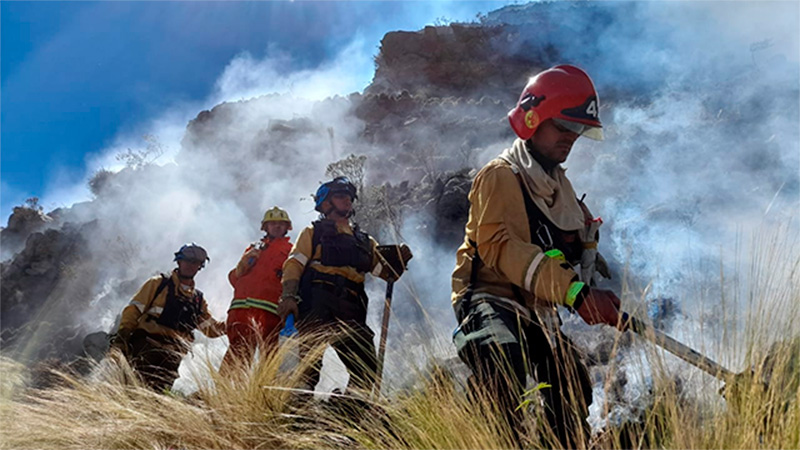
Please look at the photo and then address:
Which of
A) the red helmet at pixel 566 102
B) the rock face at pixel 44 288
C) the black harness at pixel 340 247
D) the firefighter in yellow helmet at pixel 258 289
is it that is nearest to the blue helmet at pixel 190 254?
the firefighter in yellow helmet at pixel 258 289

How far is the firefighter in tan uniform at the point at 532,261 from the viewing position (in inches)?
81.9

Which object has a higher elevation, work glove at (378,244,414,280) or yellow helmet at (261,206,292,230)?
yellow helmet at (261,206,292,230)

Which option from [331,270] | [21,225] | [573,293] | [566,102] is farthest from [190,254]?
[21,225]

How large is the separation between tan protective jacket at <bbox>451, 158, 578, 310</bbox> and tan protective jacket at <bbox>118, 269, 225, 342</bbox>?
3.46m

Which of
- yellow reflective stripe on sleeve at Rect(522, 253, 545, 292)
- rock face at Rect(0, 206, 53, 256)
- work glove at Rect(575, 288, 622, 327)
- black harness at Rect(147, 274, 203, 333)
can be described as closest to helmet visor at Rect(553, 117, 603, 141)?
yellow reflective stripe on sleeve at Rect(522, 253, 545, 292)

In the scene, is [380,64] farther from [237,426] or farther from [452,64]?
[237,426]

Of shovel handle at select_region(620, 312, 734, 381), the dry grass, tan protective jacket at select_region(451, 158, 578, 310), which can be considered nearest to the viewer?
the dry grass

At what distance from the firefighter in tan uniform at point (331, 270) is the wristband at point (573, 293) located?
1.98 meters

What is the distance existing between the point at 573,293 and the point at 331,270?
2.42 metres

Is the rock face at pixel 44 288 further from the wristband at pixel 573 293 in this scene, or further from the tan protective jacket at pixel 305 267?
the wristband at pixel 573 293

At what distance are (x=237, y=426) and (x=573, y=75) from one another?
2.03m

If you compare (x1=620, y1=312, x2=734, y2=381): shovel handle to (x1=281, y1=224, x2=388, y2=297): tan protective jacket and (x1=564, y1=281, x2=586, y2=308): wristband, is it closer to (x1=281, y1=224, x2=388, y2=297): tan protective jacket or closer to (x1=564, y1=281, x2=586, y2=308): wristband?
(x1=564, y1=281, x2=586, y2=308): wristband

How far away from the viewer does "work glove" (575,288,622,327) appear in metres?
2.02

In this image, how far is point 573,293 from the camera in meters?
2.08
